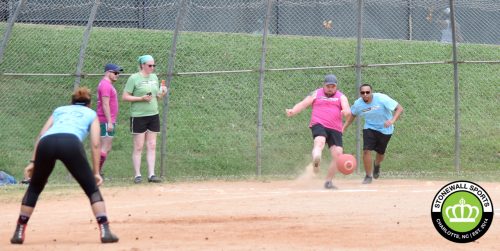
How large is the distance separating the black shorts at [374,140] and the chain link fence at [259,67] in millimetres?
2810

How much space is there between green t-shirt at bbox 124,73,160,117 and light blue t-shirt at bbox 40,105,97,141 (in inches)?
243

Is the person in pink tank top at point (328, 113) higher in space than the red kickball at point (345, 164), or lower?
higher

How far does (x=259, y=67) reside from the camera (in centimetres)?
1988

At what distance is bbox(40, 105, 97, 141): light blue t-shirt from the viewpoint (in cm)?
1004

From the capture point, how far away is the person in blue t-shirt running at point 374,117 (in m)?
16.4

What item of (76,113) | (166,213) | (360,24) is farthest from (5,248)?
(360,24)

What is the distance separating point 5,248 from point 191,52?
14.3 meters

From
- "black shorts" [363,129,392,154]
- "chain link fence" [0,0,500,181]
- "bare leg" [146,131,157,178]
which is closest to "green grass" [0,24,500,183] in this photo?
"chain link fence" [0,0,500,181]

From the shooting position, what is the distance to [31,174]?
10.2 meters

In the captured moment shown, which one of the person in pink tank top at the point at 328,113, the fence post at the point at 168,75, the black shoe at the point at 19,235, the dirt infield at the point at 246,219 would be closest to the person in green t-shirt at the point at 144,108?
the dirt infield at the point at 246,219

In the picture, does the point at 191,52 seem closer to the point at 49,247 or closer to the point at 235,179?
the point at 235,179

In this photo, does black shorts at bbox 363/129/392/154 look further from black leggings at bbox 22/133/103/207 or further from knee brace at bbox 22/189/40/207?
knee brace at bbox 22/189/40/207

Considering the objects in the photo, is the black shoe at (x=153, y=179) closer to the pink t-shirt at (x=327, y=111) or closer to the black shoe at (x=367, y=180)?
the pink t-shirt at (x=327, y=111)

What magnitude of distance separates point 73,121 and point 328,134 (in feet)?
20.5
